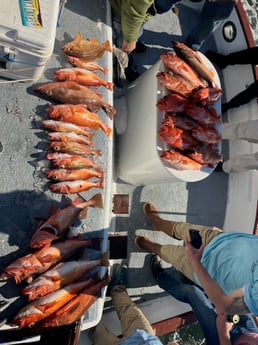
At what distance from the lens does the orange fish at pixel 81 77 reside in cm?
342

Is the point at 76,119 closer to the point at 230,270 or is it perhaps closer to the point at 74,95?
the point at 74,95

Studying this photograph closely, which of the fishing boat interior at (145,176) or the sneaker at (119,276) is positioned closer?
the fishing boat interior at (145,176)

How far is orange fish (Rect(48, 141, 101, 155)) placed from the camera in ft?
10.8

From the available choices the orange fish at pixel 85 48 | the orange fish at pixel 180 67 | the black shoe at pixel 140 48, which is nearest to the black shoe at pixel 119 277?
the orange fish at pixel 180 67

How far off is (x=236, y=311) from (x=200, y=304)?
0.76 m

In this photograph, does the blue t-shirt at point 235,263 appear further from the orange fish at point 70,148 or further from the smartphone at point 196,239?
the orange fish at point 70,148

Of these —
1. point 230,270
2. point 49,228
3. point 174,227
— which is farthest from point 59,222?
point 230,270

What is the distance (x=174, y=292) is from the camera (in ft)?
12.7

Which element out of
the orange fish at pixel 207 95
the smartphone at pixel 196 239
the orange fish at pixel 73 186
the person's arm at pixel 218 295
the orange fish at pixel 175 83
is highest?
the orange fish at pixel 175 83

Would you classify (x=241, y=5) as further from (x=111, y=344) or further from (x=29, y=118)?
(x=111, y=344)

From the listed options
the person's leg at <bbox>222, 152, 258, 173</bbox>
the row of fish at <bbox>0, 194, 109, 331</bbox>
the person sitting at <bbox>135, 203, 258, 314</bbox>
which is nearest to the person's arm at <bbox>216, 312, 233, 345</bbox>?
the person sitting at <bbox>135, 203, 258, 314</bbox>

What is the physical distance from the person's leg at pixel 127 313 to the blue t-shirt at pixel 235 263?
0.82 metres

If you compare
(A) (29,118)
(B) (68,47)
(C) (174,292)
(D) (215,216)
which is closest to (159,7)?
(B) (68,47)

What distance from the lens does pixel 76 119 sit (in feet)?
11.2
